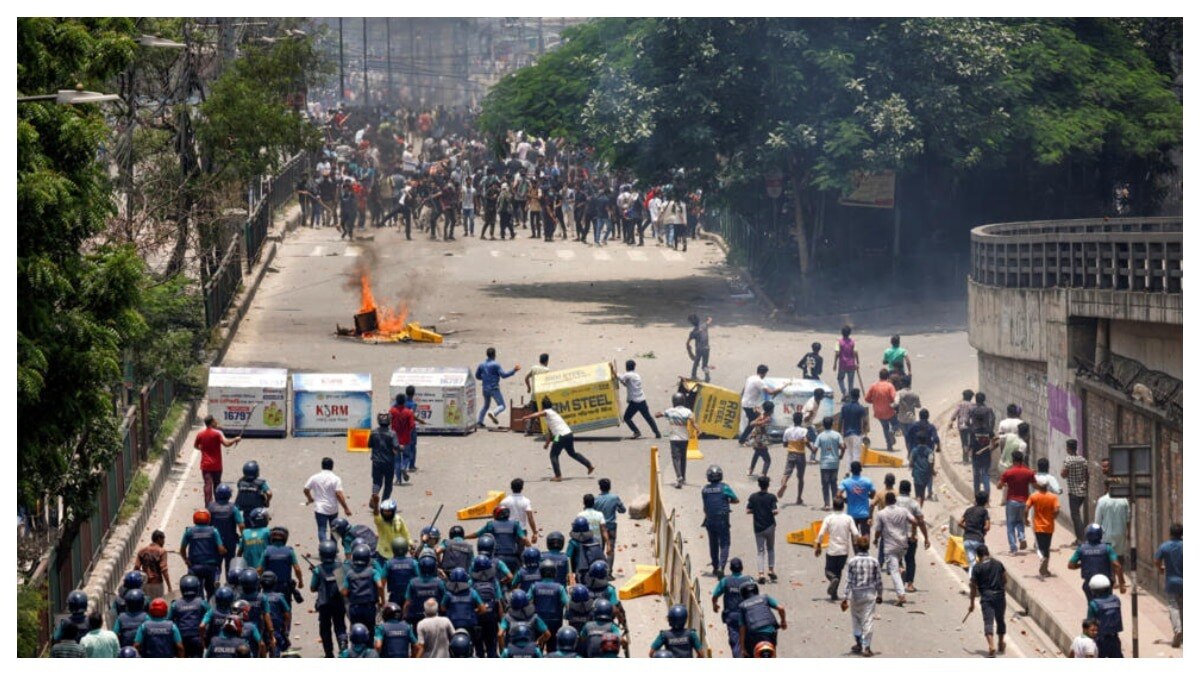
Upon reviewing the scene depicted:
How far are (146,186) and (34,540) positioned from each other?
480 inches

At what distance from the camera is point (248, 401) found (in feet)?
91.6

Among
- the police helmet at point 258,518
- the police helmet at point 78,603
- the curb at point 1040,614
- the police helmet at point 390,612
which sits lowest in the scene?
the curb at point 1040,614

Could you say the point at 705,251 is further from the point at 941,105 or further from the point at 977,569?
the point at 977,569

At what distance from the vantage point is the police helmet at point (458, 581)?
18484mm

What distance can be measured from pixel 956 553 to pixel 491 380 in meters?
7.69

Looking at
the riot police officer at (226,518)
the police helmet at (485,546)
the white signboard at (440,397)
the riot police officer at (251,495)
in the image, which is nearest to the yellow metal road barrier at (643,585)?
the police helmet at (485,546)

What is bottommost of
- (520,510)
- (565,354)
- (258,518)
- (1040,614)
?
(1040,614)

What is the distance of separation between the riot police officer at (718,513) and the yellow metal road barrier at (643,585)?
634 millimetres

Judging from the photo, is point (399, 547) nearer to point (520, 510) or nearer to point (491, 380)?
point (520, 510)

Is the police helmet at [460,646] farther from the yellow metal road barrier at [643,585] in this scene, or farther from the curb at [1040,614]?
the curb at [1040,614]

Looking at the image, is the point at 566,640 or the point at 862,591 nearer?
the point at 566,640

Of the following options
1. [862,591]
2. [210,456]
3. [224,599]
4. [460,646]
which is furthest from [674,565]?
[210,456]

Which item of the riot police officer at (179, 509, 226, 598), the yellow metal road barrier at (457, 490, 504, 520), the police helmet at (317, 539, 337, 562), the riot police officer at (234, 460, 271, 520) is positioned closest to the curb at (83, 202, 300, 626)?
the riot police officer at (179, 509, 226, 598)

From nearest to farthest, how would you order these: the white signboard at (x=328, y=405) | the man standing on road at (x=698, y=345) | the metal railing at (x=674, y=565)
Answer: the metal railing at (x=674, y=565) < the white signboard at (x=328, y=405) < the man standing on road at (x=698, y=345)
